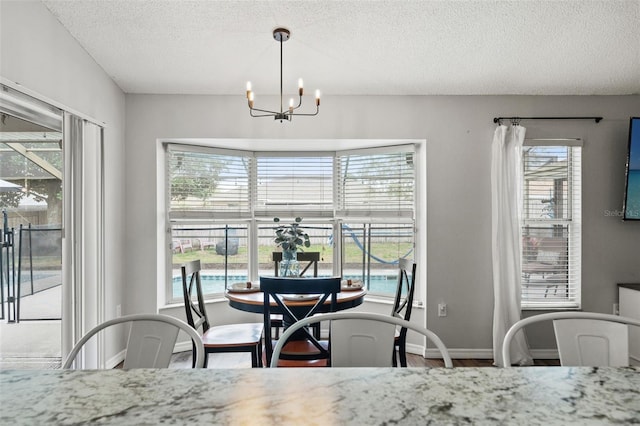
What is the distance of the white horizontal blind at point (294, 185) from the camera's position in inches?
165

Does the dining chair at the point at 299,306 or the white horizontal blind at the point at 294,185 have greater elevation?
the white horizontal blind at the point at 294,185

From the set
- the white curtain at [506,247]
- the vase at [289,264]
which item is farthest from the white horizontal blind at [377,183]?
the vase at [289,264]

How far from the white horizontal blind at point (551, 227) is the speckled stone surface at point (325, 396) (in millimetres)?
2996

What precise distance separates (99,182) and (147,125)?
0.78 metres

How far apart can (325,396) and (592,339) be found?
104 cm

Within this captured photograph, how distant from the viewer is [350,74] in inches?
124

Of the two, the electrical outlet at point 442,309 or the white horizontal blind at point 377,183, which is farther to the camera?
the white horizontal blind at point 377,183

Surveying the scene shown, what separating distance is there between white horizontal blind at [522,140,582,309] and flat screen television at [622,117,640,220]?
36 cm

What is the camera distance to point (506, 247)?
3.42m

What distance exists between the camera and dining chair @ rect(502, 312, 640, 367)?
4.13 ft

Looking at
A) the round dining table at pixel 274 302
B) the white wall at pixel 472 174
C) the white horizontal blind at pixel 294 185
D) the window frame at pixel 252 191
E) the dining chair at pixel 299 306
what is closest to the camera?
the dining chair at pixel 299 306

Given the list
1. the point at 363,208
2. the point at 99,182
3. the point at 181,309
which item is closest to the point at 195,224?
the point at 181,309

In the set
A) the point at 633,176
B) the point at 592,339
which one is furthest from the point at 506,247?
the point at 592,339

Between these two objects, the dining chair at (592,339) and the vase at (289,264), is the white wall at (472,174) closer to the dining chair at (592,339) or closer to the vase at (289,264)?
the vase at (289,264)
